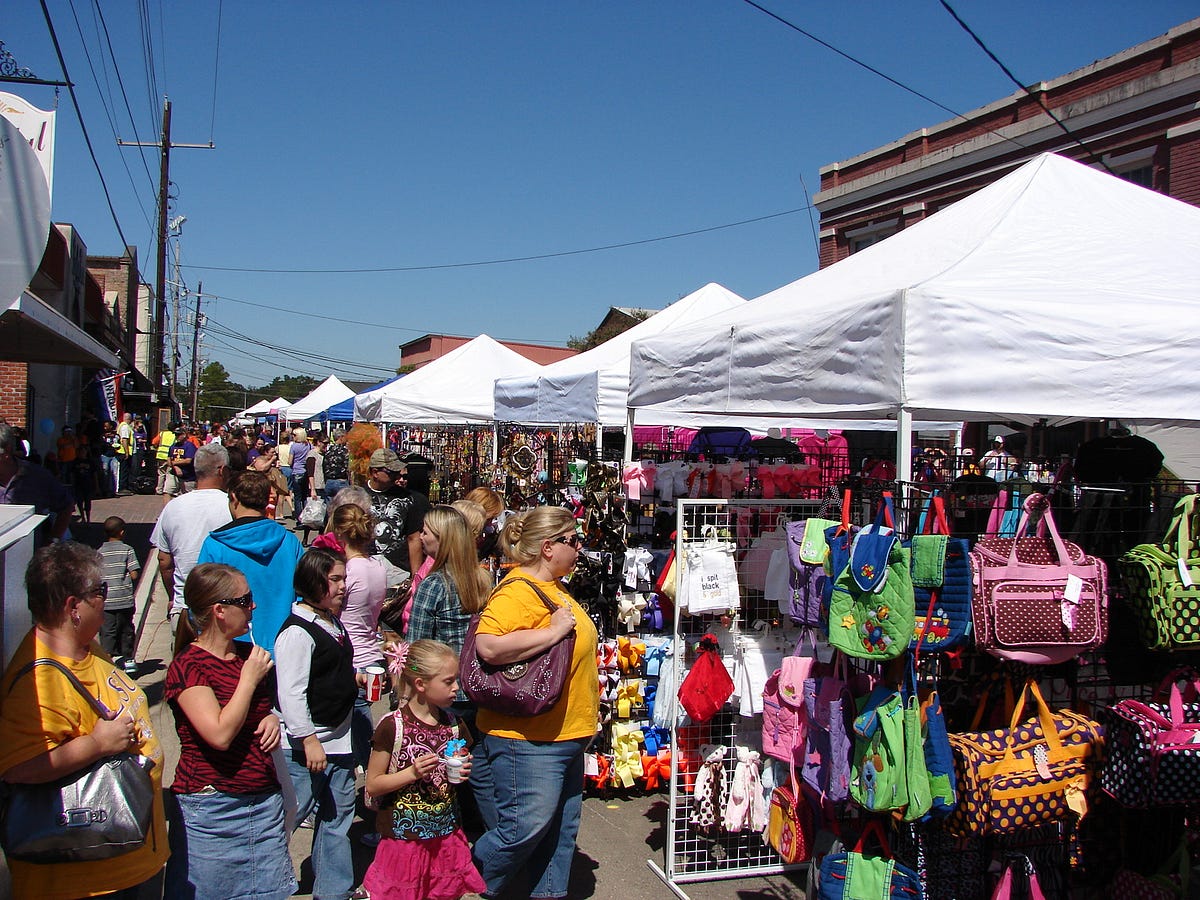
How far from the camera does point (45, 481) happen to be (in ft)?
18.9

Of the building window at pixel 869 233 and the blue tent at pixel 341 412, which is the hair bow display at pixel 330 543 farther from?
the building window at pixel 869 233

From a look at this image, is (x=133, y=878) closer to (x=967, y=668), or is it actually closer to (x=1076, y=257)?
(x=967, y=668)

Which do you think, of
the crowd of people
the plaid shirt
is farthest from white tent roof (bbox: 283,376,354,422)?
the plaid shirt

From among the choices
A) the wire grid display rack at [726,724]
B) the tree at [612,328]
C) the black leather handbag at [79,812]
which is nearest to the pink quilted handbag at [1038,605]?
the wire grid display rack at [726,724]

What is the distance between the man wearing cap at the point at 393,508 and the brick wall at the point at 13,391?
14.6 metres

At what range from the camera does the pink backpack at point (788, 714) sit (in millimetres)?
3812

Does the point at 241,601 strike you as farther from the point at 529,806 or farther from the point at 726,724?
the point at 726,724

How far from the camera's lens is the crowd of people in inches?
94.7

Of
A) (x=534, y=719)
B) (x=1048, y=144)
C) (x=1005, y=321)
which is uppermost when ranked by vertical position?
(x=1048, y=144)

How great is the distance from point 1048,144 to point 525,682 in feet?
56.6

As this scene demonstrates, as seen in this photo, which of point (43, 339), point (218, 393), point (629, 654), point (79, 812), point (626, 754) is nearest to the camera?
point (79, 812)

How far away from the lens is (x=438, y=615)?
400cm

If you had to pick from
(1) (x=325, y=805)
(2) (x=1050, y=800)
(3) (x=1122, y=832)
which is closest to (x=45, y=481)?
(1) (x=325, y=805)

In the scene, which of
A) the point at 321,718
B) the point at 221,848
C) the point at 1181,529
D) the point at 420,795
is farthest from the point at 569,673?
the point at 1181,529
